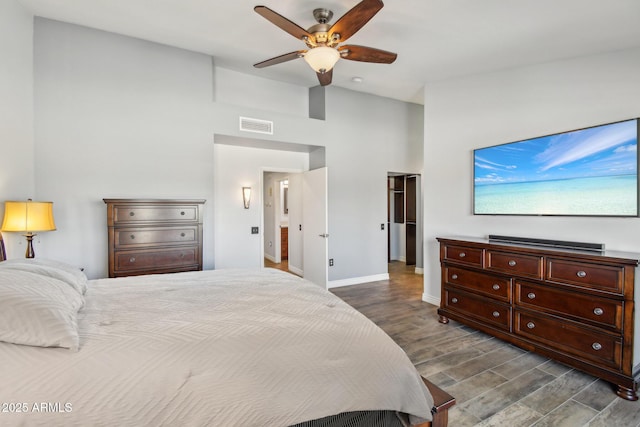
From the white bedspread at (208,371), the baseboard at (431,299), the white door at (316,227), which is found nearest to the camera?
the white bedspread at (208,371)

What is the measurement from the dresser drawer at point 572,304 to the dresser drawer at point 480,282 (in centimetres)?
11

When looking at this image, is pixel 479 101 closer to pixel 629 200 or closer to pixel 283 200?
pixel 629 200

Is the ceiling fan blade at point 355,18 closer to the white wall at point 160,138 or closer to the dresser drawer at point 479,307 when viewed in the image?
the white wall at point 160,138

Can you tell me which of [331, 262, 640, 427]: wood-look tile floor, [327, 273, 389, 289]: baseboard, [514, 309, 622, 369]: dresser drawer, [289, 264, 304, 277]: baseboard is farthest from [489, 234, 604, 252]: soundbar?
[289, 264, 304, 277]: baseboard

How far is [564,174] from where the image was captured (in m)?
2.79

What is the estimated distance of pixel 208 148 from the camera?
154 inches

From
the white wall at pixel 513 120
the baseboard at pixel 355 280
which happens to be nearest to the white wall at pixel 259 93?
the white wall at pixel 513 120

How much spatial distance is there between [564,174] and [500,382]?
193cm

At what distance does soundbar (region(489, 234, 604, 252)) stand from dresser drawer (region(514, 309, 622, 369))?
2.03ft

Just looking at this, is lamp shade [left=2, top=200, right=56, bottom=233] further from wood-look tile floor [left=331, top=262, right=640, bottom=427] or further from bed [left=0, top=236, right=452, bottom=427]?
wood-look tile floor [left=331, top=262, right=640, bottom=427]

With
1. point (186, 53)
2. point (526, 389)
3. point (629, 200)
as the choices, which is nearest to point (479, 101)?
point (629, 200)

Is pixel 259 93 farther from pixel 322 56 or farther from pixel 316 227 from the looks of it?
pixel 322 56

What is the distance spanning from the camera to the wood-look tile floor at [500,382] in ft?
6.34

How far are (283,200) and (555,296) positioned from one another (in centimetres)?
592
